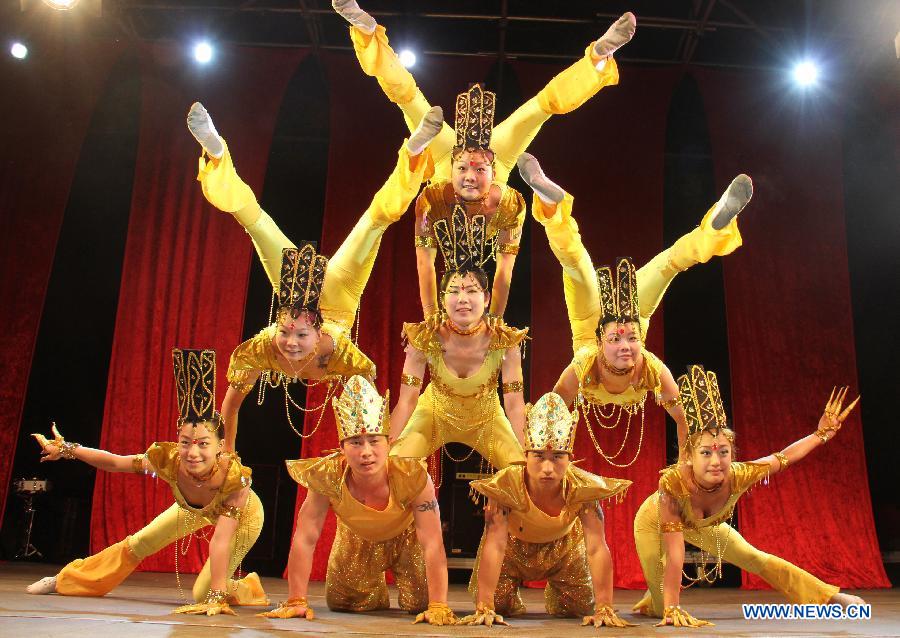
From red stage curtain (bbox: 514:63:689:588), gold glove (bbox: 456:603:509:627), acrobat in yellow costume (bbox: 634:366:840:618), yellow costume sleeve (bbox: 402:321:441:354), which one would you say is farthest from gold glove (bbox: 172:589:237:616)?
red stage curtain (bbox: 514:63:689:588)

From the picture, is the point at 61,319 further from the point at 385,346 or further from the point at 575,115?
the point at 575,115

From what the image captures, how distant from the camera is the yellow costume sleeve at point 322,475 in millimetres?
2898

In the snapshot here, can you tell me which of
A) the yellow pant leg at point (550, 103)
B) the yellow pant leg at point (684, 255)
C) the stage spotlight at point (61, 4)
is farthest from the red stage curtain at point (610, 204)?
the stage spotlight at point (61, 4)

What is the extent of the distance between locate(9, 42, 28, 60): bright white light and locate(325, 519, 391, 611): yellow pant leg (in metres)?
4.32

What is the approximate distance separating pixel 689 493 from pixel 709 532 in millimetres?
382

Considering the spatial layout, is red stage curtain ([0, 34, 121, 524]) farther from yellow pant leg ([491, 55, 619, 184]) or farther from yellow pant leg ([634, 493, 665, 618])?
yellow pant leg ([634, 493, 665, 618])

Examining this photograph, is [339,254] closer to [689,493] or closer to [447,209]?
[447,209]

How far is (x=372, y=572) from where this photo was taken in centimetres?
326

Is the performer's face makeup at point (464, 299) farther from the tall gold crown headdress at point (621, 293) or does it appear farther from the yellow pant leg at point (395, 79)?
the yellow pant leg at point (395, 79)

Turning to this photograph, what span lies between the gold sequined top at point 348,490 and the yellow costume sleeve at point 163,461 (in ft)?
2.10

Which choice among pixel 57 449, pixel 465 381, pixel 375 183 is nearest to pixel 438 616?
pixel 465 381

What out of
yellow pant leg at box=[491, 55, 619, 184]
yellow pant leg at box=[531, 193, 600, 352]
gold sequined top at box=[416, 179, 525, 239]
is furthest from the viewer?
yellow pant leg at box=[491, 55, 619, 184]

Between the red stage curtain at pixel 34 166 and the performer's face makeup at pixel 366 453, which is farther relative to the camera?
the red stage curtain at pixel 34 166

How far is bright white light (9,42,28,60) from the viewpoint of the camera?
5559 mm
